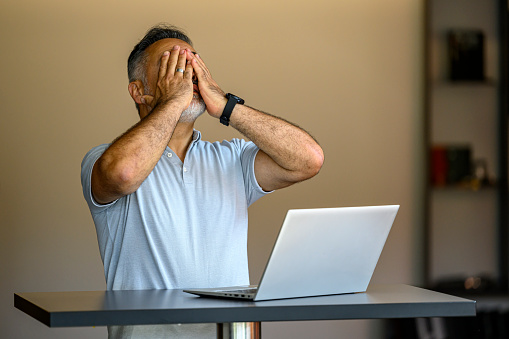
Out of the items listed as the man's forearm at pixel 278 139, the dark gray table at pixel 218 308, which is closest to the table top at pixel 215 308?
the dark gray table at pixel 218 308

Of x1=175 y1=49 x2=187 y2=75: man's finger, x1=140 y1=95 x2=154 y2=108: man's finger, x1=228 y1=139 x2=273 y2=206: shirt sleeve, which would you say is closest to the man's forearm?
x1=228 y1=139 x2=273 y2=206: shirt sleeve

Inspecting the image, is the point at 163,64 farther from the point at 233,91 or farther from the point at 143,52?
the point at 233,91

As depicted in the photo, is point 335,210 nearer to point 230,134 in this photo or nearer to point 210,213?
point 210,213

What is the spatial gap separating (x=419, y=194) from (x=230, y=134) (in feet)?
4.14

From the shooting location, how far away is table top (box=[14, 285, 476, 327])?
120cm

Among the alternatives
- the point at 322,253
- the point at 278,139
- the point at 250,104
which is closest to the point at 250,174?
the point at 278,139

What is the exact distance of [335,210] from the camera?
53.7 inches

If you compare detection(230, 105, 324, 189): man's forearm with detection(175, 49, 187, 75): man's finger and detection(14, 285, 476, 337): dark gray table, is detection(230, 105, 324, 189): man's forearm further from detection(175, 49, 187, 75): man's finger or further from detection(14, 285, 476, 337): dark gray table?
detection(14, 285, 476, 337): dark gray table

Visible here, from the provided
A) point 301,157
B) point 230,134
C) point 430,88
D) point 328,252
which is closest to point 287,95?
point 230,134

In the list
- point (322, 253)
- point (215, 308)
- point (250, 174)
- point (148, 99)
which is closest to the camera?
point (215, 308)

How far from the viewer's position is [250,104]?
13.0 ft

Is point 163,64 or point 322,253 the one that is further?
point 163,64

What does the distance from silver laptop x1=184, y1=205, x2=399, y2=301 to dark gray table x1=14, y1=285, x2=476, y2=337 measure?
0.08ft

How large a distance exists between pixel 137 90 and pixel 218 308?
129 centimetres
